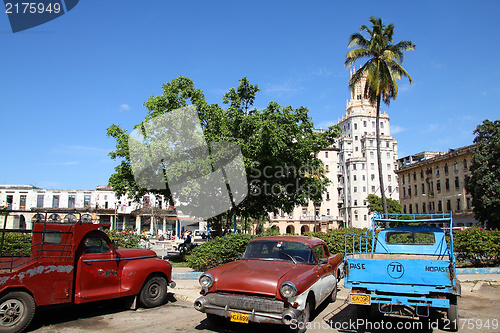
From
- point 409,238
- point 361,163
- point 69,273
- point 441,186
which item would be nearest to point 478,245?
point 409,238

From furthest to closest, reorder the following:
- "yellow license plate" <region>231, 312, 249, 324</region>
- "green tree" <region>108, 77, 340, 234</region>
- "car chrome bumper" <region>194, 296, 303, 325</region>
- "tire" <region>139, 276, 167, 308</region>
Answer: "green tree" <region>108, 77, 340, 234</region> → "tire" <region>139, 276, 167, 308</region> → "yellow license plate" <region>231, 312, 249, 324</region> → "car chrome bumper" <region>194, 296, 303, 325</region>

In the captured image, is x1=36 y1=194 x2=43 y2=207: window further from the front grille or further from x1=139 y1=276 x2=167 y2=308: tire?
the front grille

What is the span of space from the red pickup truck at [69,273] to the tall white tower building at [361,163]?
91.9 metres

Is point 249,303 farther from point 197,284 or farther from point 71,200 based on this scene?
point 71,200

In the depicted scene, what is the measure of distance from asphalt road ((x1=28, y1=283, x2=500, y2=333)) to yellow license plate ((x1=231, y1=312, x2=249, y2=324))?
79 cm

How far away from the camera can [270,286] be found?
614 centimetres

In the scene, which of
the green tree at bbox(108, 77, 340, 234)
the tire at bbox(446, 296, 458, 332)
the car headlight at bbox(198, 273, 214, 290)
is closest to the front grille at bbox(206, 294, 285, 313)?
the car headlight at bbox(198, 273, 214, 290)

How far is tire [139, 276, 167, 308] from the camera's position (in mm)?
8336

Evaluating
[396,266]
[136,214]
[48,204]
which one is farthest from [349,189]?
[396,266]

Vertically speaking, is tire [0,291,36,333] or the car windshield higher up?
the car windshield

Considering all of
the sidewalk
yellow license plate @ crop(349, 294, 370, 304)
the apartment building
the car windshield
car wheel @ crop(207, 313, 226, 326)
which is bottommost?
the sidewalk

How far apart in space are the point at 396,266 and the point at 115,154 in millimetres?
16144

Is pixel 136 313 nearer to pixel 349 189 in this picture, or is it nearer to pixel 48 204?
pixel 48 204

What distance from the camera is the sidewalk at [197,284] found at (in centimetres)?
986
